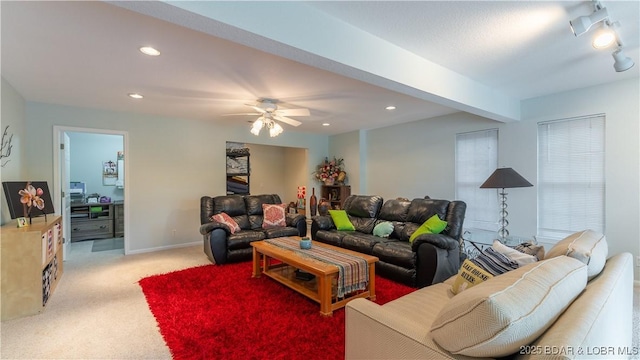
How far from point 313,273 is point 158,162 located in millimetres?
3812

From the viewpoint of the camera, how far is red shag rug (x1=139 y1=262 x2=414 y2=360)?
2109 millimetres

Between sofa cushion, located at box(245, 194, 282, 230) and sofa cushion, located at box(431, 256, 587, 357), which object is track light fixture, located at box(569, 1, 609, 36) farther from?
sofa cushion, located at box(245, 194, 282, 230)

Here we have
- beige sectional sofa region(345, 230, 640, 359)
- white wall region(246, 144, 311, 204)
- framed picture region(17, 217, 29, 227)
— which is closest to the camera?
beige sectional sofa region(345, 230, 640, 359)

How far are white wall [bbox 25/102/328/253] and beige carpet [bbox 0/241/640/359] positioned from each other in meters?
1.20

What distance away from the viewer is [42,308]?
2.75 metres

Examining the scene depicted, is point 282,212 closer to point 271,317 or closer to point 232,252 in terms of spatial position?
point 232,252

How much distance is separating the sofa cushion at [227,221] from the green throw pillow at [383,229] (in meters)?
2.11

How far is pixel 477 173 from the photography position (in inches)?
184

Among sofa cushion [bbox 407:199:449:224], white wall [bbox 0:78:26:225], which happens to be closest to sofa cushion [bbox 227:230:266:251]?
sofa cushion [bbox 407:199:449:224]

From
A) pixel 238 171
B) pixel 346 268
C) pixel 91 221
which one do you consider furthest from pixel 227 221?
pixel 91 221

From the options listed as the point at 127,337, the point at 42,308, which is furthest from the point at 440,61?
the point at 42,308

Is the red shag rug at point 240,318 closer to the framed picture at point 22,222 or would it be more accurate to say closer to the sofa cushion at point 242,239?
the sofa cushion at point 242,239

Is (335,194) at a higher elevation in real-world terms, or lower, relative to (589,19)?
lower

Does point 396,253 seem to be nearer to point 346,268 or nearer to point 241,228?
point 346,268
